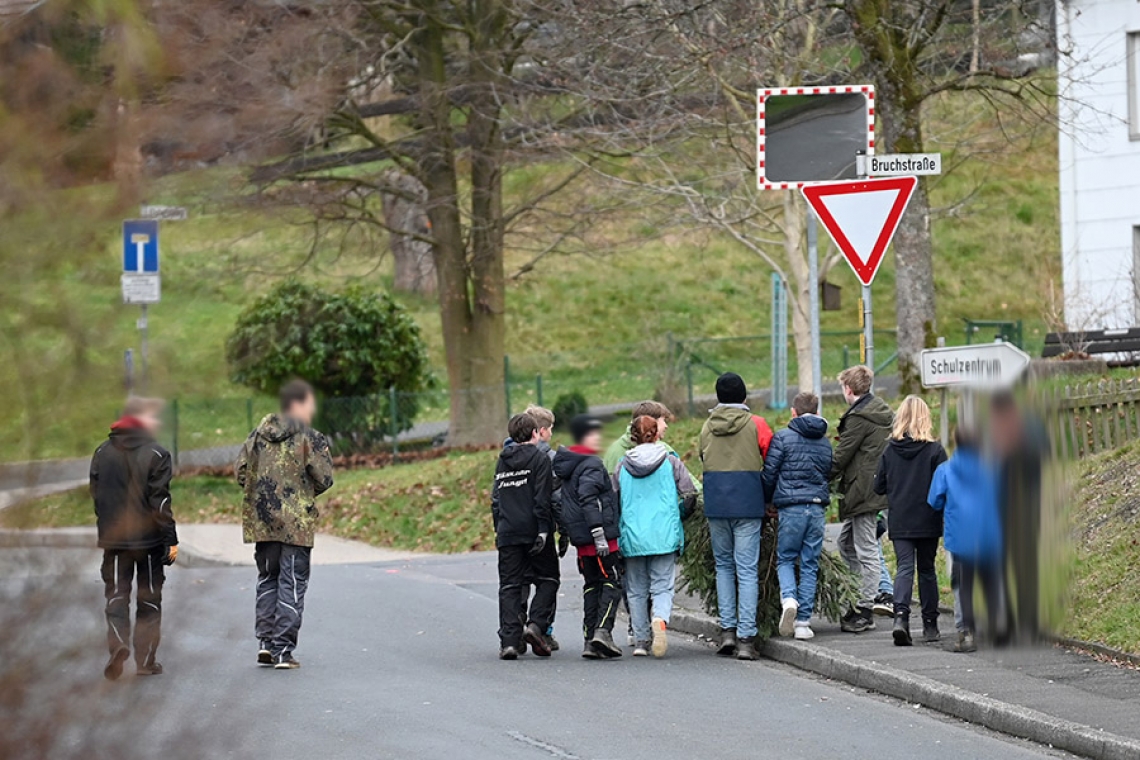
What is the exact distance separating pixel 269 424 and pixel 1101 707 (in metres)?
5.29

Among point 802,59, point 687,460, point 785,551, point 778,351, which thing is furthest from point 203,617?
point 778,351

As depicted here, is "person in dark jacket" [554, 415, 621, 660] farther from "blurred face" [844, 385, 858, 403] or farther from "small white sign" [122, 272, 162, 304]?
"small white sign" [122, 272, 162, 304]

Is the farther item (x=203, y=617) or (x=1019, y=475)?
(x=1019, y=475)

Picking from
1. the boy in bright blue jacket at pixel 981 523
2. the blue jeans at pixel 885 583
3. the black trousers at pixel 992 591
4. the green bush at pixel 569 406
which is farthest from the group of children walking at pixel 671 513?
the green bush at pixel 569 406

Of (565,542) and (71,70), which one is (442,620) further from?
(71,70)

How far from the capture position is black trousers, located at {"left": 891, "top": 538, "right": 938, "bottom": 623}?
35.0ft

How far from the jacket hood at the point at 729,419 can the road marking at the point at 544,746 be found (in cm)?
330

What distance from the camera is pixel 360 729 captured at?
8.69 m

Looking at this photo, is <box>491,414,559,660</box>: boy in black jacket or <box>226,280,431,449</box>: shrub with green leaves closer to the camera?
<box>491,414,559,660</box>: boy in black jacket

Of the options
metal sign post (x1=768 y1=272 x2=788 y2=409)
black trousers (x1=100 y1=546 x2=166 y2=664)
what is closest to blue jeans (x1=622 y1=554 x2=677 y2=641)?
black trousers (x1=100 y1=546 x2=166 y2=664)

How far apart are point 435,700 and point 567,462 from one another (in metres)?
2.16

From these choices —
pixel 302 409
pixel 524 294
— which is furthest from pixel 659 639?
pixel 524 294

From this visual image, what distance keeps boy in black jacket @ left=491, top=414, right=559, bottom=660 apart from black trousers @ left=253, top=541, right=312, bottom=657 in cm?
135

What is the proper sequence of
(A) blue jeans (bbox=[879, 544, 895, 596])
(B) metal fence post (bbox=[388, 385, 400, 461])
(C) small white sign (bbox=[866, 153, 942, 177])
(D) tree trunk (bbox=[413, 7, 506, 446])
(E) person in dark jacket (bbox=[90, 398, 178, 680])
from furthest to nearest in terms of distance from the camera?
(B) metal fence post (bbox=[388, 385, 400, 461]) < (D) tree trunk (bbox=[413, 7, 506, 446]) < (A) blue jeans (bbox=[879, 544, 895, 596]) < (C) small white sign (bbox=[866, 153, 942, 177]) < (E) person in dark jacket (bbox=[90, 398, 178, 680])
